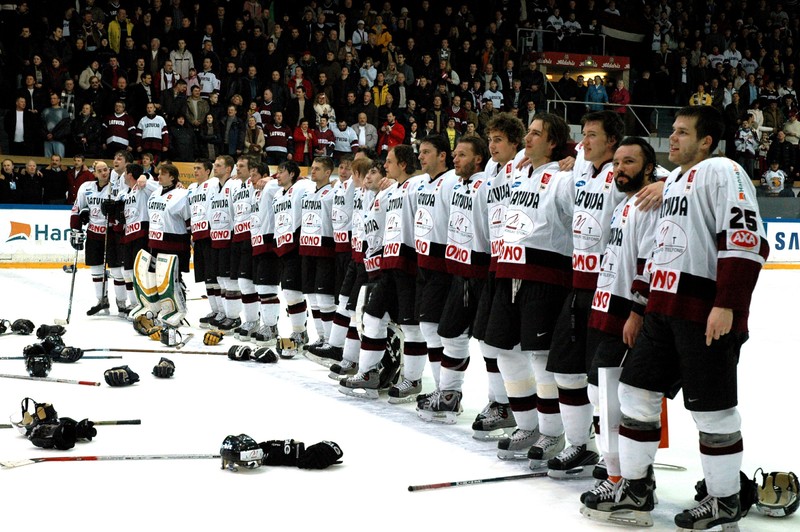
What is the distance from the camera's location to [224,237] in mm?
10508

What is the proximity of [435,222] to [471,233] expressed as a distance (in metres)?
0.43

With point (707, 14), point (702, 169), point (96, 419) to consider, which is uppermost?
point (707, 14)

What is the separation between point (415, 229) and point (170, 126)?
12014 millimetres

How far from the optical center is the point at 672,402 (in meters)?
7.18

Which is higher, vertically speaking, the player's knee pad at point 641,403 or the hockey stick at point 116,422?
the player's knee pad at point 641,403

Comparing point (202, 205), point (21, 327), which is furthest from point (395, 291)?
point (21, 327)

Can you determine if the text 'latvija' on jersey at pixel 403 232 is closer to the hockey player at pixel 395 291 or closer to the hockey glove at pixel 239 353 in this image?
the hockey player at pixel 395 291

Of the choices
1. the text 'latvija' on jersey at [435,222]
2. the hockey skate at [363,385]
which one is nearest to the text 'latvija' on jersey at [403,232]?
the text 'latvija' on jersey at [435,222]

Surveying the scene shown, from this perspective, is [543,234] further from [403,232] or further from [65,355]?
[65,355]

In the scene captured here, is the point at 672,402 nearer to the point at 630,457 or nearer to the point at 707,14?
the point at 630,457

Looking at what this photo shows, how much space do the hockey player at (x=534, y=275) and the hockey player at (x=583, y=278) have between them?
0.21 meters

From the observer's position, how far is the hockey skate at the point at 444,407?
627 cm

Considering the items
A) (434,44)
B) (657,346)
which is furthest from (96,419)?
(434,44)

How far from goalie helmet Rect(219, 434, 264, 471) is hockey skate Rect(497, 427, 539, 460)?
1333 mm
